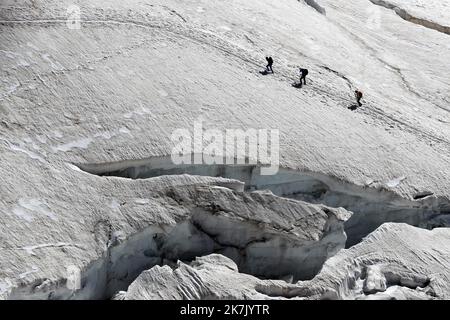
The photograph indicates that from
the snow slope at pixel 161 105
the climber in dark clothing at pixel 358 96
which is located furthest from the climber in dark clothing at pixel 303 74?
the climber in dark clothing at pixel 358 96

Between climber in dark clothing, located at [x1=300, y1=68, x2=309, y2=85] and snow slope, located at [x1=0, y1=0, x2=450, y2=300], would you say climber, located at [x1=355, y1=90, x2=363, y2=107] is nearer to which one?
snow slope, located at [x1=0, y1=0, x2=450, y2=300]

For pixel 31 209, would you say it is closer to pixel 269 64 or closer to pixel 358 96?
pixel 269 64

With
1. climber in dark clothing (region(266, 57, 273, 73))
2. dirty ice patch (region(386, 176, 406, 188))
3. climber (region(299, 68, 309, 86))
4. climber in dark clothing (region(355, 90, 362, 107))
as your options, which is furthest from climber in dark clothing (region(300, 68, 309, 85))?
dirty ice patch (region(386, 176, 406, 188))

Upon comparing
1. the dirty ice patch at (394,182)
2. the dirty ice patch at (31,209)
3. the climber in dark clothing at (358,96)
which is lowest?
the dirty ice patch at (31,209)

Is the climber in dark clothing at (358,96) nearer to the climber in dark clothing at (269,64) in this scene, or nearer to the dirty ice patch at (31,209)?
the climber in dark clothing at (269,64)

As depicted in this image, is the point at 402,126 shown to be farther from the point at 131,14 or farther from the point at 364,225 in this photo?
the point at 131,14

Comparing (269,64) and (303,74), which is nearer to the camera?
(303,74)

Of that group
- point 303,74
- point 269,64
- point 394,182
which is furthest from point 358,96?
point 394,182
